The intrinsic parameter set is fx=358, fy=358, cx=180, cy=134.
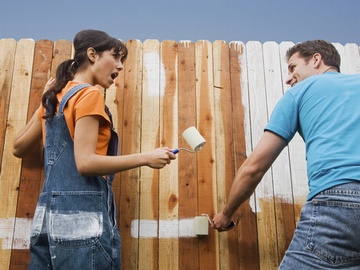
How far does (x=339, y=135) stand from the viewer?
1.51 metres

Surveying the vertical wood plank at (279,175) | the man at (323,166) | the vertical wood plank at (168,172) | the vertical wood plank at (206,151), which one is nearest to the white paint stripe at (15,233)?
the vertical wood plank at (168,172)

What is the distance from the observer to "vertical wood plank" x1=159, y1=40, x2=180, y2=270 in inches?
96.6

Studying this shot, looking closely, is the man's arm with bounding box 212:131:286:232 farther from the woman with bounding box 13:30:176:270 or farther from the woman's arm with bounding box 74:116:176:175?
the woman's arm with bounding box 74:116:176:175

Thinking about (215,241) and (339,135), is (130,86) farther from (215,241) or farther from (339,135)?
(339,135)

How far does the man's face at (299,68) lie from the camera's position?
207 centimetres

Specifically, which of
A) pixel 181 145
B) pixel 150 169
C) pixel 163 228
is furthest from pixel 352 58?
pixel 163 228

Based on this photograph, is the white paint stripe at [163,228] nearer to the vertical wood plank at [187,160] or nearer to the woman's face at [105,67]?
the vertical wood plank at [187,160]

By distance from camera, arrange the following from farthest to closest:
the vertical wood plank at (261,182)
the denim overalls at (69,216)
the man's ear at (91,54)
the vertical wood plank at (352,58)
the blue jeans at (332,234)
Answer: the vertical wood plank at (352,58) → the vertical wood plank at (261,182) → the man's ear at (91,54) → the denim overalls at (69,216) → the blue jeans at (332,234)

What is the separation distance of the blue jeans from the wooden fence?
1134 mm

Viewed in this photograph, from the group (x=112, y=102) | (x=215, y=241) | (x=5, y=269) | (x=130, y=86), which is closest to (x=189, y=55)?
(x=130, y=86)

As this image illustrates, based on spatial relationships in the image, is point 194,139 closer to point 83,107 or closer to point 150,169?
point 150,169

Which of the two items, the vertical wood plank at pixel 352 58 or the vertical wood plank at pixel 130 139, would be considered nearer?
the vertical wood plank at pixel 130 139

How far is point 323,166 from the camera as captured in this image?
1480 mm

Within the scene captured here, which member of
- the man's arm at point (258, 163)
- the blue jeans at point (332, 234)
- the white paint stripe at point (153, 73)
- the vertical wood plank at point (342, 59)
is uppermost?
the vertical wood plank at point (342, 59)
